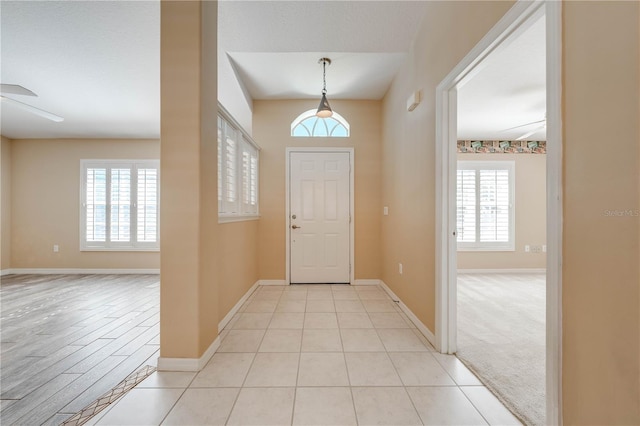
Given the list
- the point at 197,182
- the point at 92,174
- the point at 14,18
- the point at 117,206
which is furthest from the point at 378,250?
the point at 92,174

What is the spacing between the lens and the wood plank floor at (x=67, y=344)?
160cm

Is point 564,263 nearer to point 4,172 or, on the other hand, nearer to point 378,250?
point 378,250

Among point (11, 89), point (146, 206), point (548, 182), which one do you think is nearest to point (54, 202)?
point (146, 206)

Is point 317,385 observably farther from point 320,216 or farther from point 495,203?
point 495,203

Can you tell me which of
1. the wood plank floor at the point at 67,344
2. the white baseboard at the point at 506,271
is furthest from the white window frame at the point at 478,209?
the wood plank floor at the point at 67,344

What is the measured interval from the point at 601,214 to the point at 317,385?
5.49 feet

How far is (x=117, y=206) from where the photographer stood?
5.02 meters

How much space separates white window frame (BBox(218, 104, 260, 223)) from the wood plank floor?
1.32 m

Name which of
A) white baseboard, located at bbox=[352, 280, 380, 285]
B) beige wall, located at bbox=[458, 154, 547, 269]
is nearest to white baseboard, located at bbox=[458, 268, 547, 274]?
beige wall, located at bbox=[458, 154, 547, 269]

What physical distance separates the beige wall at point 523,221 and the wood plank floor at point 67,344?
5168mm

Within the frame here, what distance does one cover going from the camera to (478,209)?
17.0ft

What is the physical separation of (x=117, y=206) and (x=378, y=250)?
486 cm

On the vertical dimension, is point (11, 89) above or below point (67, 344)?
above

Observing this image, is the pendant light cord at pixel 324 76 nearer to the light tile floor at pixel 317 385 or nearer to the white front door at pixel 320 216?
the white front door at pixel 320 216
